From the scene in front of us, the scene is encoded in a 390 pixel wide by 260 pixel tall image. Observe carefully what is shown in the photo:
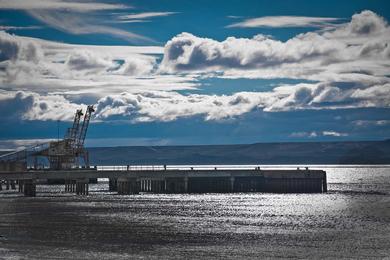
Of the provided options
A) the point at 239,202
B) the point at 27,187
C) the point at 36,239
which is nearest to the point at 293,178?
the point at 239,202

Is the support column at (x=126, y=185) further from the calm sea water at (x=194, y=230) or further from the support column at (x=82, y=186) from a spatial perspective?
the calm sea water at (x=194, y=230)

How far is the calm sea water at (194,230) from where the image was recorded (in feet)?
195

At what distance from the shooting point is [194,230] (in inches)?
3007

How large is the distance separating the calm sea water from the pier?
31.3 metres

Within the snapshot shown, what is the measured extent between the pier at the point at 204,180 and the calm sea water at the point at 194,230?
103 ft

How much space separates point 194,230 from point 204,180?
270 ft

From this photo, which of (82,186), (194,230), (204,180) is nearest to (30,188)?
(82,186)

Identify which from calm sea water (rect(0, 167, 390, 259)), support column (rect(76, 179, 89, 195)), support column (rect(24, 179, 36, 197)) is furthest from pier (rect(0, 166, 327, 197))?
calm sea water (rect(0, 167, 390, 259))

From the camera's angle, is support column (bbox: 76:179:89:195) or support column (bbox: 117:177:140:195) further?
support column (bbox: 117:177:140:195)

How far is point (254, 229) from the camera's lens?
257 feet

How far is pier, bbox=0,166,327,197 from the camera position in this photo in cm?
15025

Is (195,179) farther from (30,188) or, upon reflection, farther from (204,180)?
(30,188)

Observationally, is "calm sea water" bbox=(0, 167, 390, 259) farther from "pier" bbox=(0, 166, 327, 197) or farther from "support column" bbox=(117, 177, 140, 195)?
"support column" bbox=(117, 177, 140, 195)

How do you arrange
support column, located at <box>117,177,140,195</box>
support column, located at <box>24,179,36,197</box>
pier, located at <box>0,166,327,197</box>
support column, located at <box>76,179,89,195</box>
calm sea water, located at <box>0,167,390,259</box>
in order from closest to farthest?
1. calm sea water, located at <box>0,167,390,259</box>
2. support column, located at <box>24,179,36,197</box>
3. support column, located at <box>76,179,89,195</box>
4. pier, located at <box>0,166,327,197</box>
5. support column, located at <box>117,177,140,195</box>
